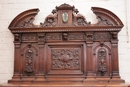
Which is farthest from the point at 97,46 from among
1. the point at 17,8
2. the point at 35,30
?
the point at 17,8

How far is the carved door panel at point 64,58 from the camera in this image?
3176 millimetres

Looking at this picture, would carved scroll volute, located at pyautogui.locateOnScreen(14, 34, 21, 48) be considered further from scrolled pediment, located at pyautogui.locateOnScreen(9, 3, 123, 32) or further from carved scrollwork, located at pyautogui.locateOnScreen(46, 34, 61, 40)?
carved scrollwork, located at pyautogui.locateOnScreen(46, 34, 61, 40)

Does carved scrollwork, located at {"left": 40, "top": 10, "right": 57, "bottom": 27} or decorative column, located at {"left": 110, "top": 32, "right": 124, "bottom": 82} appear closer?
decorative column, located at {"left": 110, "top": 32, "right": 124, "bottom": 82}

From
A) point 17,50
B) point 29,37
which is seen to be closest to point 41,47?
point 29,37

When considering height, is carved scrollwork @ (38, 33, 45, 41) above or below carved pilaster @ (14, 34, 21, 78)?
above

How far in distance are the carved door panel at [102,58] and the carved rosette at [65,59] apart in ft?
0.85

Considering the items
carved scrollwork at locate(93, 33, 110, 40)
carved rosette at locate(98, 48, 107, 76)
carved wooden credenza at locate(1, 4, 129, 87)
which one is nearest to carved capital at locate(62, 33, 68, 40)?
carved wooden credenza at locate(1, 4, 129, 87)

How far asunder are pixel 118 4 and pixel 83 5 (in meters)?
0.51

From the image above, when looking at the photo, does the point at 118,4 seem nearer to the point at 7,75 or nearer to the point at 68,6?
the point at 68,6

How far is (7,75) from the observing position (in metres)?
3.31

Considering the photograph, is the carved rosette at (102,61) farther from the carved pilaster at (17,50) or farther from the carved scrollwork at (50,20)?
the carved pilaster at (17,50)

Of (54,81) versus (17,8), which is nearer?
(54,81)

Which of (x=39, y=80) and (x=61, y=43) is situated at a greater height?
(x=61, y=43)

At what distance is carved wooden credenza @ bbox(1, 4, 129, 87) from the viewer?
3.13 meters
